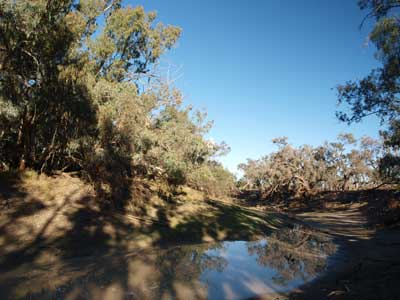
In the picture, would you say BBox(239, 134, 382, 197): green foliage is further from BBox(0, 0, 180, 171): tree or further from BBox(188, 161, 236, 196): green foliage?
BBox(0, 0, 180, 171): tree

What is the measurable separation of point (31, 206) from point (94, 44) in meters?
9.15

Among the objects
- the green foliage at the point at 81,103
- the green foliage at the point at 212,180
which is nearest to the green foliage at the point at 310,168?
the green foliage at the point at 212,180

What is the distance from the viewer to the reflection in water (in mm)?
5047

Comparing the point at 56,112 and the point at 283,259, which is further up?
the point at 56,112

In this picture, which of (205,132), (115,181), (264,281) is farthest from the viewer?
(205,132)

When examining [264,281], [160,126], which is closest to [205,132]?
[160,126]

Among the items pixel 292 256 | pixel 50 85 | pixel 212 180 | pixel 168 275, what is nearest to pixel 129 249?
pixel 168 275

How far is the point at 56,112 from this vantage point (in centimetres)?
1201

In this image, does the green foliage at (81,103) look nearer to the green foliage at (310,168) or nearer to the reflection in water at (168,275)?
the reflection in water at (168,275)

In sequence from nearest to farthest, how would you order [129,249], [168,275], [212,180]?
[168,275] → [129,249] → [212,180]

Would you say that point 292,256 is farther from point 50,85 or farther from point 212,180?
point 212,180

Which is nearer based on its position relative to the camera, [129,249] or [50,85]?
[129,249]

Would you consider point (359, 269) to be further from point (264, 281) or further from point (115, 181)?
point (115, 181)

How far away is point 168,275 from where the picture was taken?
20.1 feet
